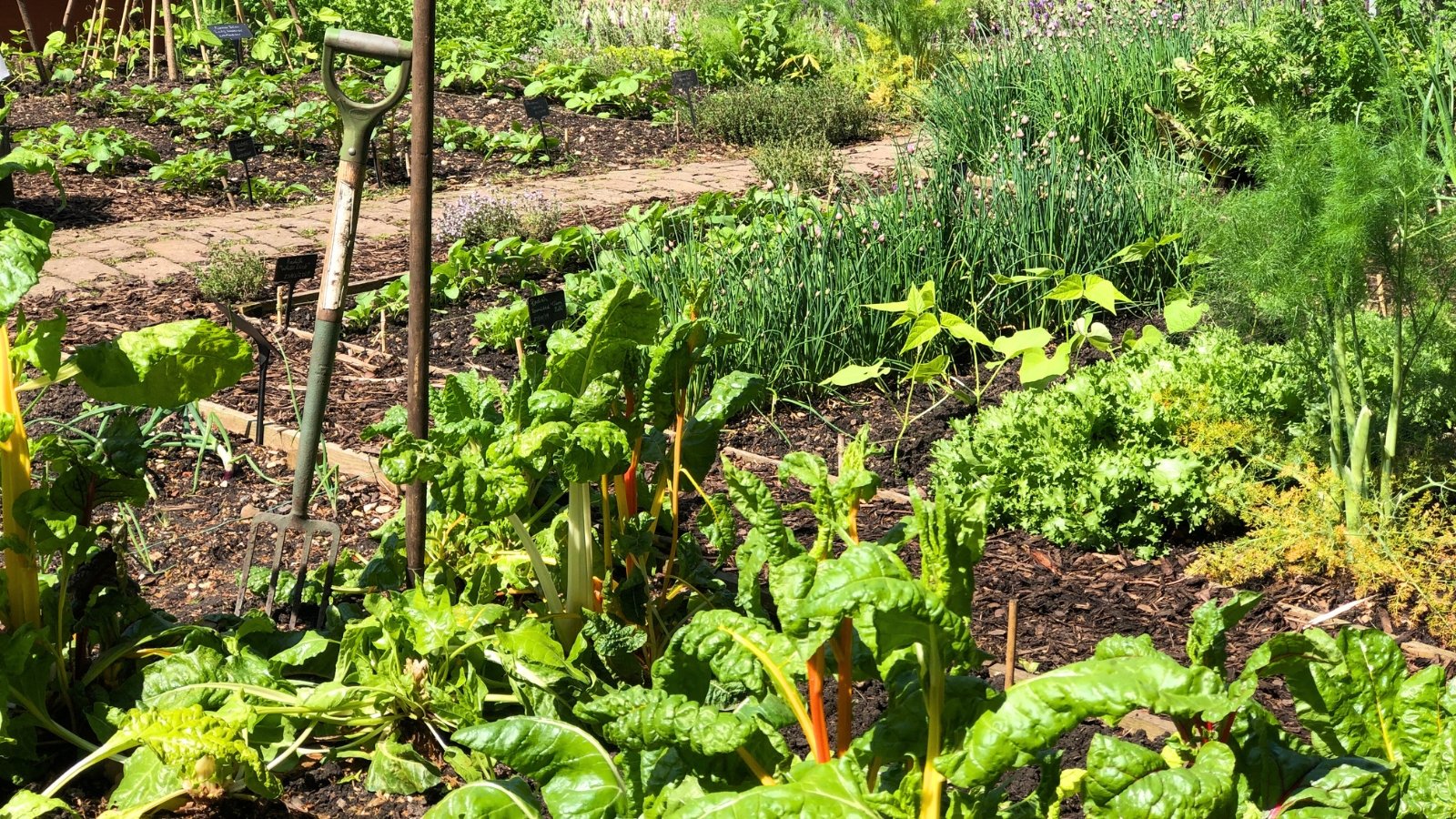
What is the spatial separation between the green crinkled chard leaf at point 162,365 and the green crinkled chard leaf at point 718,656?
3.47 ft

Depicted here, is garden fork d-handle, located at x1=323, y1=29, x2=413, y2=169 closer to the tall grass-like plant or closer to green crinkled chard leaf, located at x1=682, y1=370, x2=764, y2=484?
green crinkled chard leaf, located at x1=682, y1=370, x2=764, y2=484

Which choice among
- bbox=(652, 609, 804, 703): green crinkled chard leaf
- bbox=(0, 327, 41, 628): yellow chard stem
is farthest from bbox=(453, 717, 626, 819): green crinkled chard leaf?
bbox=(0, 327, 41, 628): yellow chard stem

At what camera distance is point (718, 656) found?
2.01 meters

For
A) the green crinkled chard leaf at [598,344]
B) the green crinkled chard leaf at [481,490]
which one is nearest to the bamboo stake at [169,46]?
the green crinkled chard leaf at [598,344]

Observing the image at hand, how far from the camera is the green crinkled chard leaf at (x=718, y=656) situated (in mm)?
1950

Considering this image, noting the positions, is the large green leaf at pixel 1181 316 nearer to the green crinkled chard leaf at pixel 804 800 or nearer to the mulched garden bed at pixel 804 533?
the mulched garden bed at pixel 804 533

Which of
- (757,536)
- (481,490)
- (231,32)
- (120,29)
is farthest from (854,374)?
(120,29)

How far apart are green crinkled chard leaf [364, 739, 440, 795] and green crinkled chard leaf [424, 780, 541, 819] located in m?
0.36

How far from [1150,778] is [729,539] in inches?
45.7

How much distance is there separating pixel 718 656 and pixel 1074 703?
2.08 ft

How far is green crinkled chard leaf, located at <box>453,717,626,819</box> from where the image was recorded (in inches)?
79.7

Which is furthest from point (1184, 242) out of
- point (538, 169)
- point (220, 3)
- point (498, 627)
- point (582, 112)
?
point (220, 3)

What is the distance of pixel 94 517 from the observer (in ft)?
12.0

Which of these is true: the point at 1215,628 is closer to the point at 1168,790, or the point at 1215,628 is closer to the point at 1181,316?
the point at 1168,790
